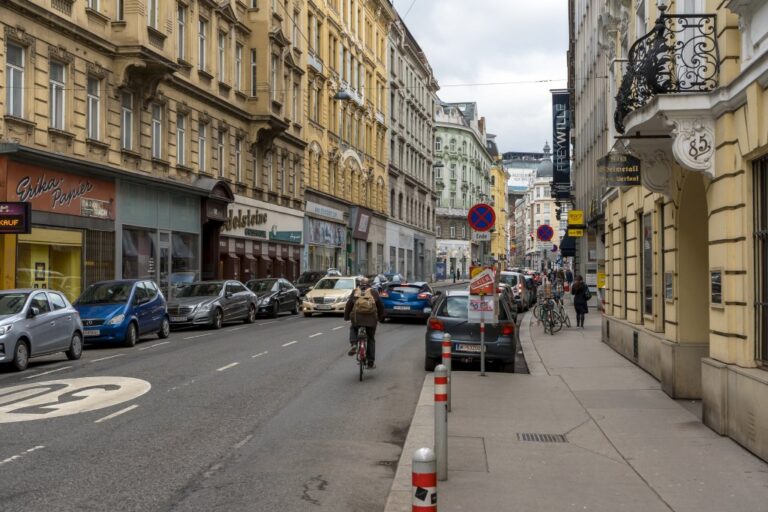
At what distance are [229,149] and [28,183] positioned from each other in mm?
14476

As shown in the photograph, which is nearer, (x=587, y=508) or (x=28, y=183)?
(x=587, y=508)

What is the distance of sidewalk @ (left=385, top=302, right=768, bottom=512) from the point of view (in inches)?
261

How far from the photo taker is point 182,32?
32125 mm

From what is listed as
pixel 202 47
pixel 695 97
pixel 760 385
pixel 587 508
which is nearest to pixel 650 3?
pixel 695 97

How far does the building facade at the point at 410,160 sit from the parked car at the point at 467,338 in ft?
165

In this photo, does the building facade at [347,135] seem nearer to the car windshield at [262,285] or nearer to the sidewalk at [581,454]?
the car windshield at [262,285]

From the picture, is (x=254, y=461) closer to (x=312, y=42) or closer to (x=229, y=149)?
(x=229, y=149)

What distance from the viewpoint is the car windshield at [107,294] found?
20.2m

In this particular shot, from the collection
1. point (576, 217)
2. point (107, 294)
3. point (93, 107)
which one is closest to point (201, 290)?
point (107, 294)

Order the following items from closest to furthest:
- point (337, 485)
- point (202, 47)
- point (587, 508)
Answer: point (587, 508), point (337, 485), point (202, 47)

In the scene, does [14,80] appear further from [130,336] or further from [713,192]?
[713,192]

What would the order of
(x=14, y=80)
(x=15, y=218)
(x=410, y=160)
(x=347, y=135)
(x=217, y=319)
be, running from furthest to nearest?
(x=410, y=160)
(x=347, y=135)
(x=217, y=319)
(x=14, y=80)
(x=15, y=218)

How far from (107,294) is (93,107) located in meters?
7.97

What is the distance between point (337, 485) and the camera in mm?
7113
